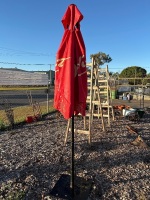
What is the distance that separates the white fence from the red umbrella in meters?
5.39

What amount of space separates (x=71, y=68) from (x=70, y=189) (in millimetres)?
2026

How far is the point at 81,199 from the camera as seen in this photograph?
3.46 metres

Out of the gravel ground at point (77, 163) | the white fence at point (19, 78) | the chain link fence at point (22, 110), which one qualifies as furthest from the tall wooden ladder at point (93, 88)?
the white fence at point (19, 78)

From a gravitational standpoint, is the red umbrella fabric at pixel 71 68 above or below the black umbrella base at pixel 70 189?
above

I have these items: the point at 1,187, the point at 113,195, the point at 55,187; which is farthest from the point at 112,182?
the point at 1,187

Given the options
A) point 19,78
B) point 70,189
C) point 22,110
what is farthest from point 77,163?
point 22,110

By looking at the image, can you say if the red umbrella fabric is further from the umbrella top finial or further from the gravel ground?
the gravel ground

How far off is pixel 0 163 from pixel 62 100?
2350 mm

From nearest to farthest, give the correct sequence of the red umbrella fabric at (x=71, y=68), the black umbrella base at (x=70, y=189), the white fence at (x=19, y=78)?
the red umbrella fabric at (x=71, y=68)
the black umbrella base at (x=70, y=189)
the white fence at (x=19, y=78)

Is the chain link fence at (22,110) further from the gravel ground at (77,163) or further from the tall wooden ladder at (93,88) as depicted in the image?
the tall wooden ladder at (93,88)

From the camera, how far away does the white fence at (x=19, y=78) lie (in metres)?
8.58

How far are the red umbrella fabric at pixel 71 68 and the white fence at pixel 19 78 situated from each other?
5.40 m

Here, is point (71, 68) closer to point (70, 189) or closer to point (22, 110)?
point (70, 189)

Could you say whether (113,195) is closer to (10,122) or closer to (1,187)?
(1,187)
